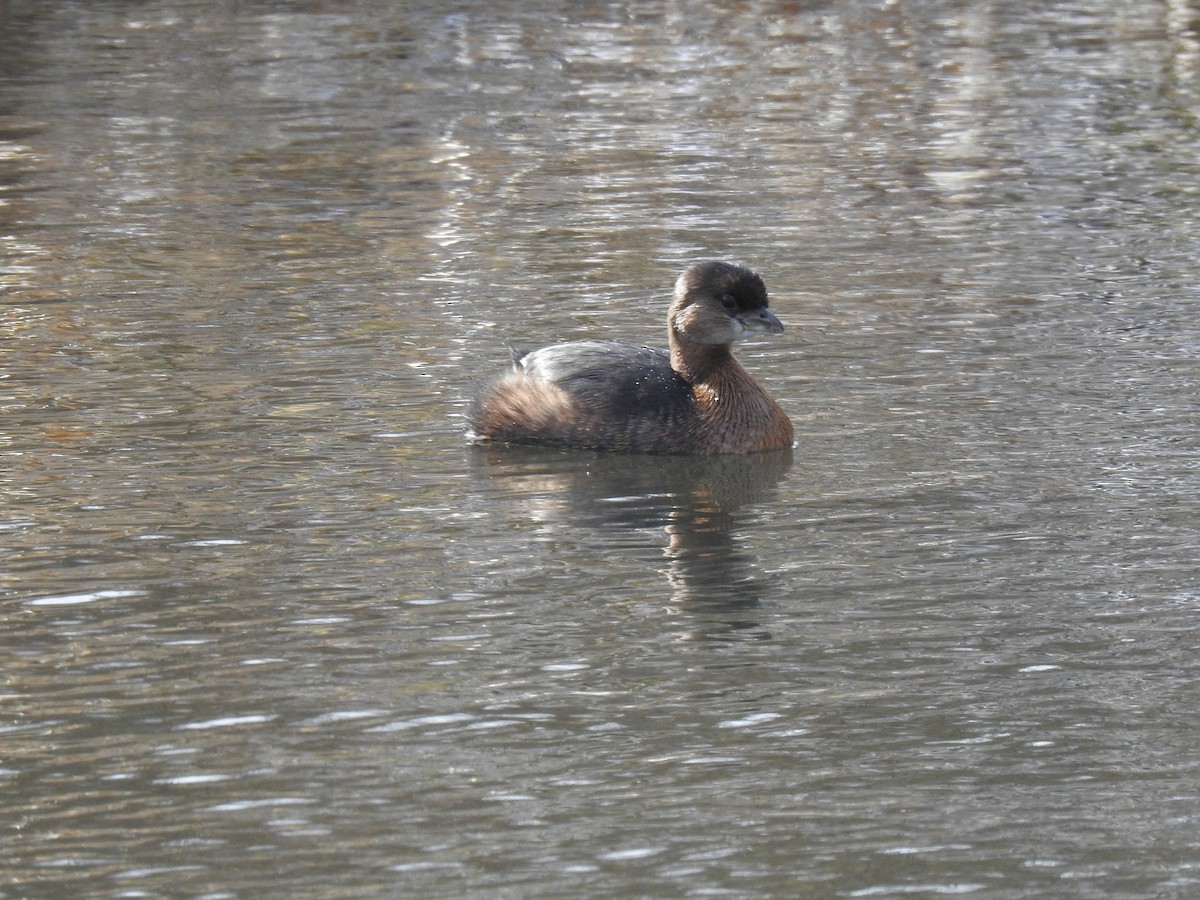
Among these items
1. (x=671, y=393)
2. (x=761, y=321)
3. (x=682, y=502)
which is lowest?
(x=682, y=502)

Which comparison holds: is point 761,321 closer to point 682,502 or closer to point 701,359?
point 701,359

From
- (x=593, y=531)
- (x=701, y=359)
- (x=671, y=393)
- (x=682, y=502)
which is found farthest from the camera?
(x=701, y=359)

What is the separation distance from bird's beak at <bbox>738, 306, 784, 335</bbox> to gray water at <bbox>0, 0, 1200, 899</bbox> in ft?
1.81

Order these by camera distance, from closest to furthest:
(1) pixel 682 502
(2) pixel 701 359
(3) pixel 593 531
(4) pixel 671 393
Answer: (3) pixel 593 531
(1) pixel 682 502
(4) pixel 671 393
(2) pixel 701 359

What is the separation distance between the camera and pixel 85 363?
521 inches

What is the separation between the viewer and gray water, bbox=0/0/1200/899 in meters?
6.68

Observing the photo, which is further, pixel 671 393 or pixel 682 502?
pixel 671 393

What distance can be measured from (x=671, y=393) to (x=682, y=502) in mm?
1080

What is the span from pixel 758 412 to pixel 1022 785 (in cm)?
465

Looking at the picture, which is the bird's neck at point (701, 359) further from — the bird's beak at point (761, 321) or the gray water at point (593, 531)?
the gray water at point (593, 531)

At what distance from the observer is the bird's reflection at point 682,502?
891 cm

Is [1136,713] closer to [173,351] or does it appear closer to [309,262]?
[173,351]

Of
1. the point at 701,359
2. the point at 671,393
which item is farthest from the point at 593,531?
the point at 701,359

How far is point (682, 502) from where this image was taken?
10617 millimetres
